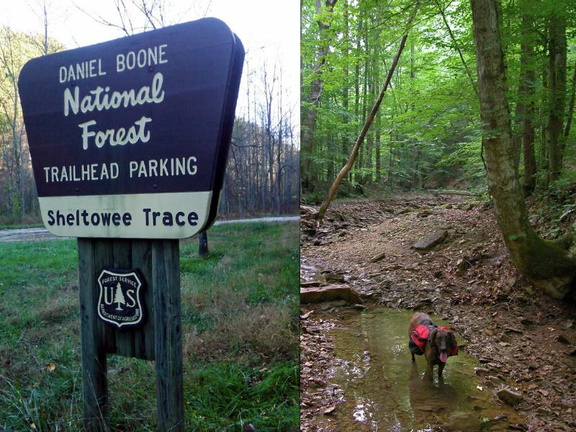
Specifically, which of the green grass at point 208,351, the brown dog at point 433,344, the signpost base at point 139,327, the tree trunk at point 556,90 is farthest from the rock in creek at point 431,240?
the signpost base at point 139,327

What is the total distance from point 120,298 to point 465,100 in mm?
3465

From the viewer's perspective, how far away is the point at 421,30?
3.62 metres

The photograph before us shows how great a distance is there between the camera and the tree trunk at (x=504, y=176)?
2.94m

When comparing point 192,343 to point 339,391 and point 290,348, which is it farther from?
point 339,391

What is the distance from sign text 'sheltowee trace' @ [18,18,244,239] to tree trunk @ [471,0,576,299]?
8.68 ft

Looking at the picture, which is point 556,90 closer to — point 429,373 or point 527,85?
point 527,85

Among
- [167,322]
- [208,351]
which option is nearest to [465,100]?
[208,351]

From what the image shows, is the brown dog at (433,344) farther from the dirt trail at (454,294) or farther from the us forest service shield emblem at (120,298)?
the us forest service shield emblem at (120,298)

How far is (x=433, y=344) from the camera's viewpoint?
2.62 metres

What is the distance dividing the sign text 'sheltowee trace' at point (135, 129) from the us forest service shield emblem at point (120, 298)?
0.12 metres

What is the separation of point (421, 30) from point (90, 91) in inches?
132

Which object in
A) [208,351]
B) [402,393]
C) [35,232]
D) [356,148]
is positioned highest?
[356,148]

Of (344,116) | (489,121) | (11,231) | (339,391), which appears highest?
(344,116)

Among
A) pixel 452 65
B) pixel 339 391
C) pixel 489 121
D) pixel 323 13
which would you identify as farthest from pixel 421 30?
pixel 339 391
